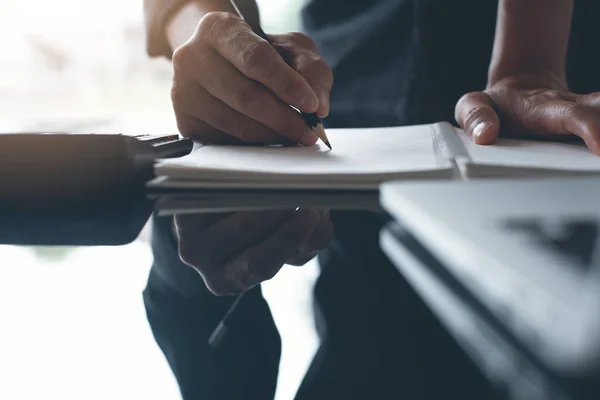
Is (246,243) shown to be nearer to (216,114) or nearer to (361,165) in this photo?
(361,165)

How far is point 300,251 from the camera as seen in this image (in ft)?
0.97

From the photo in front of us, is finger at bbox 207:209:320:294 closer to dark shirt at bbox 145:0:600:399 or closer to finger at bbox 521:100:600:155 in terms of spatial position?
dark shirt at bbox 145:0:600:399

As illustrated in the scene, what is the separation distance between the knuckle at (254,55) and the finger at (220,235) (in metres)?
0.28

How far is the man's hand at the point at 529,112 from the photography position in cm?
55

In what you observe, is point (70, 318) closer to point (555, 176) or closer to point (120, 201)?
point (120, 201)

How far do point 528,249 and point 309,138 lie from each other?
0.44 metres

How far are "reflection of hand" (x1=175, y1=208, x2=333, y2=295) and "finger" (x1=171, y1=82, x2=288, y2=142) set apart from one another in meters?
0.28

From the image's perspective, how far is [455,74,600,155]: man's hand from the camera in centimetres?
55

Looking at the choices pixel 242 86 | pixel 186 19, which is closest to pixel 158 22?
pixel 186 19

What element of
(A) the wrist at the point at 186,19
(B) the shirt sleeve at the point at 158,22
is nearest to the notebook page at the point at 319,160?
(A) the wrist at the point at 186,19

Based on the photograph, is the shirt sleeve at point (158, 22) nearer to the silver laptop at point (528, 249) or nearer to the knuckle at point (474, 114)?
the knuckle at point (474, 114)

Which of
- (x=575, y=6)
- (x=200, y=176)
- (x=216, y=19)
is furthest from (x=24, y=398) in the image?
(x=575, y=6)

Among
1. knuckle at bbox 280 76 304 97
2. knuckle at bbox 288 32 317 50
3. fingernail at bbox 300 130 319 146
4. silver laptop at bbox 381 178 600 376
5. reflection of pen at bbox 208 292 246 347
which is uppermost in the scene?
silver laptop at bbox 381 178 600 376

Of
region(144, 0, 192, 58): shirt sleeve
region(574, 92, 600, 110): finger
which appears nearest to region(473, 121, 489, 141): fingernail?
region(574, 92, 600, 110): finger
